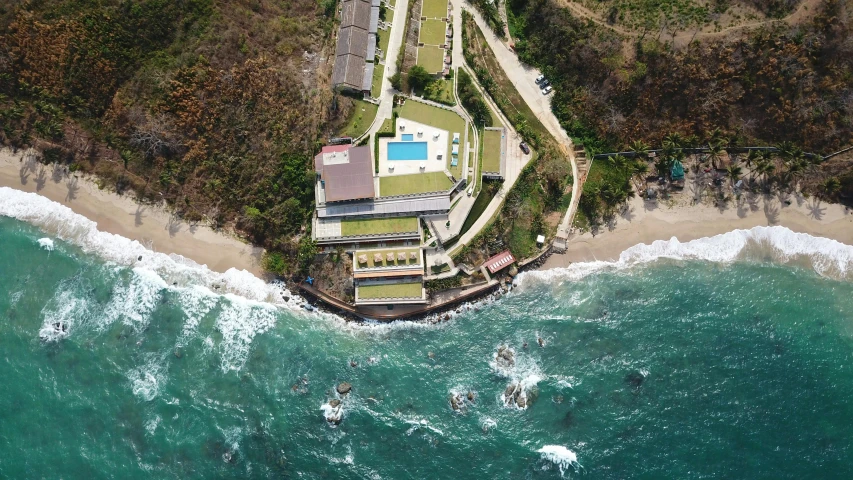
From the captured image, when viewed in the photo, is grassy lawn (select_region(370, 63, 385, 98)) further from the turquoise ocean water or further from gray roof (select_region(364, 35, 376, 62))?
the turquoise ocean water

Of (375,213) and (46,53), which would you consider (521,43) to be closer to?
(375,213)

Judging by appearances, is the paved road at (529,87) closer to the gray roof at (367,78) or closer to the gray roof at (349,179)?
the gray roof at (367,78)

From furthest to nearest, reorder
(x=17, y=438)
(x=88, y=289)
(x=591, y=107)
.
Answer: (x=591, y=107), (x=88, y=289), (x=17, y=438)

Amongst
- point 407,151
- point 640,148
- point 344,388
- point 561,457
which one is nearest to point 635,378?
point 561,457

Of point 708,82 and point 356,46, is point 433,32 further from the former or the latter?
point 708,82

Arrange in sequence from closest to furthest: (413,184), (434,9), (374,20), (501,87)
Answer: (413,184) < (374,20) < (501,87) < (434,9)

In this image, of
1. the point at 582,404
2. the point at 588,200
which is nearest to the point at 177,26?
the point at 588,200

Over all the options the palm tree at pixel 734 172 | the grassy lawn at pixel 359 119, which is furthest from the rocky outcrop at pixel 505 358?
the palm tree at pixel 734 172

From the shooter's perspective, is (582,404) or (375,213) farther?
(375,213)
